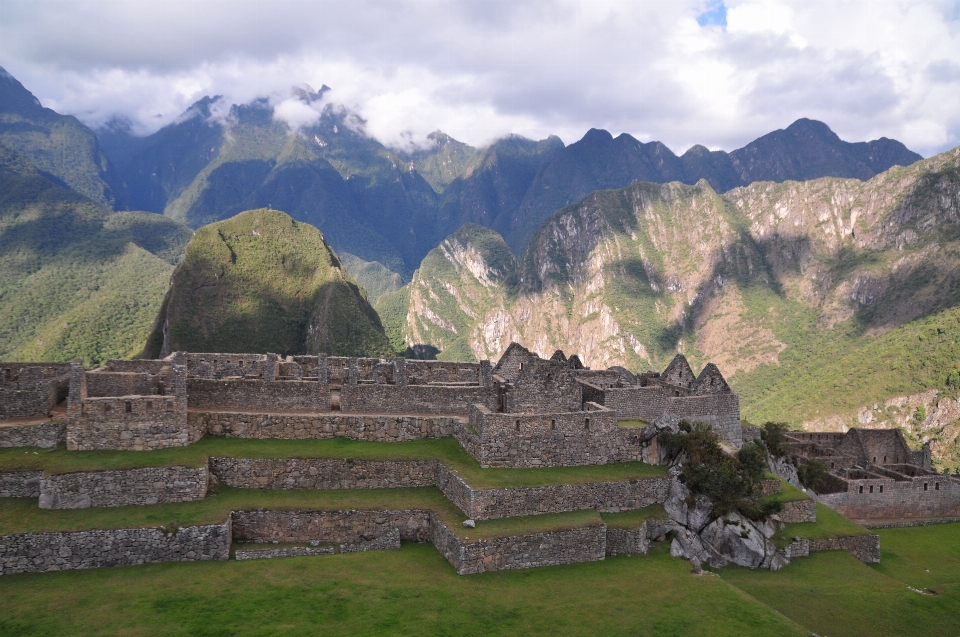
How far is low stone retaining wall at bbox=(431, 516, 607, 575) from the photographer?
589 inches

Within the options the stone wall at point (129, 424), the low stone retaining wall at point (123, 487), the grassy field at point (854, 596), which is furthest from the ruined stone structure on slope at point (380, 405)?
the grassy field at point (854, 596)

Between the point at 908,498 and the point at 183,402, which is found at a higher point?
the point at 183,402

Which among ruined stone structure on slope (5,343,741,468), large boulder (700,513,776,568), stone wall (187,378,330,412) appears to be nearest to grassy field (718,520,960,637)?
large boulder (700,513,776,568)

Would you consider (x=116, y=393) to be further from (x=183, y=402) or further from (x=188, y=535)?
(x=188, y=535)

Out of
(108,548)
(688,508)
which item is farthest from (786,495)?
(108,548)

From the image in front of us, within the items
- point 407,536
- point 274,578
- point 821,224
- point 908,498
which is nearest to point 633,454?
point 407,536

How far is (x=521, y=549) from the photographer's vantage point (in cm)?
1548

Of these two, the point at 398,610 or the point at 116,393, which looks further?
the point at 116,393

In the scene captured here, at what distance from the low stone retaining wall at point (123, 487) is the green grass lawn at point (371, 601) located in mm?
1968

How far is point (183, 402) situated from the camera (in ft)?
57.0

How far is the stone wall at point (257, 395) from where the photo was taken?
780 inches

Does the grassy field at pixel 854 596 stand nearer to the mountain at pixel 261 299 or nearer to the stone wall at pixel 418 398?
the stone wall at pixel 418 398

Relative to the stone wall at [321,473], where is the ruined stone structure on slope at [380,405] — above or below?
above

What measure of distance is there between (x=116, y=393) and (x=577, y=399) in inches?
592
